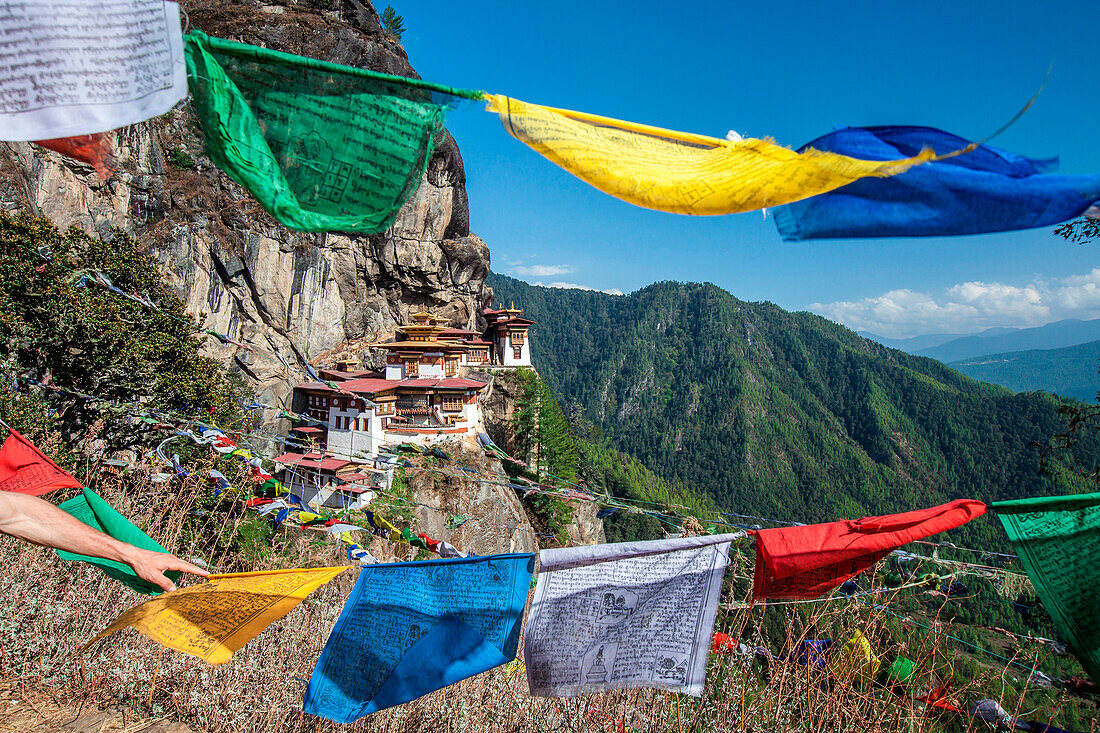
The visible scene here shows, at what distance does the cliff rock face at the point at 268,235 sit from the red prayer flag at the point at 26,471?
15.6 metres

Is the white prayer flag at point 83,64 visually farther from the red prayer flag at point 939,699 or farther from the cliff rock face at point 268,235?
the cliff rock face at point 268,235

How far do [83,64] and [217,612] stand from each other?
7.71ft

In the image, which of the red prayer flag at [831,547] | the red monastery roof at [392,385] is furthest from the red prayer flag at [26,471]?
the red monastery roof at [392,385]

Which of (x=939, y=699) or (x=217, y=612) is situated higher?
(x=217, y=612)

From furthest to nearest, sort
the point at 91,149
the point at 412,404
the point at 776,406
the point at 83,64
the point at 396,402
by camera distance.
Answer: the point at 776,406, the point at 412,404, the point at 396,402, the point at 91,149, the point at 83,64

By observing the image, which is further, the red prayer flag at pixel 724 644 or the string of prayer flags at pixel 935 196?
the red prayer flag at pixel 724 644

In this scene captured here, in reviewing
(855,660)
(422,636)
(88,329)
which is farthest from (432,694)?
(88,329)

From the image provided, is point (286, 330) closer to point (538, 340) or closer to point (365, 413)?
A: point (365, 413)

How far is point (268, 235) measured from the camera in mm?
22750

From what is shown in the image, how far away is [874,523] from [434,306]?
28.1 metres

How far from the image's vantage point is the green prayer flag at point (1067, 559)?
2.22 meters

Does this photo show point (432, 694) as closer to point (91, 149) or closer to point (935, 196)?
point (91, 149)

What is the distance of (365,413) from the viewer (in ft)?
65.9

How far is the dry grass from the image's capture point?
3.10 meters
